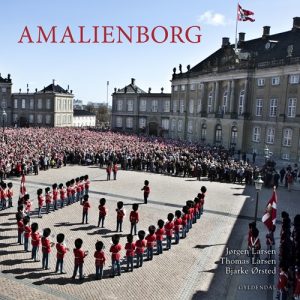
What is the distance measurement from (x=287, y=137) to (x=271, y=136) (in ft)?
8.87

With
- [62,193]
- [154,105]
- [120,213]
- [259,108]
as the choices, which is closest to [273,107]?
[259,108]

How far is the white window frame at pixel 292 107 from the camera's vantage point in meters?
40.8

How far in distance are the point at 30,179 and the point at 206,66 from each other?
36.7m

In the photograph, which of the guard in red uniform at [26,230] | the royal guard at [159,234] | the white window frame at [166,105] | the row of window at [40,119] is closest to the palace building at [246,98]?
the white window frame at [166,105]

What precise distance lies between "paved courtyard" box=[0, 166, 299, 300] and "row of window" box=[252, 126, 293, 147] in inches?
695

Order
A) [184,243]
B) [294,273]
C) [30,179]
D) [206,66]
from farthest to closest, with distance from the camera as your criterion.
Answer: [206,66] → [30,179] → [184,243] → [294,273]

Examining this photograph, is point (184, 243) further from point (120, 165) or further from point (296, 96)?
point (296, 96)

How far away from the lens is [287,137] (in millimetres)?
41531

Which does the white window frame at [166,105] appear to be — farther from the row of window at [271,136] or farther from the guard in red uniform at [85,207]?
the guard in red uniform at [85,207]

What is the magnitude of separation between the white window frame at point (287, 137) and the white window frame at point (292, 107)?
1.54 meters

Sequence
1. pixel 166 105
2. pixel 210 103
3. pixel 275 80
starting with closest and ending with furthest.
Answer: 1. pixel 275 80
2. pixel 210 103
3. pixel 166 105

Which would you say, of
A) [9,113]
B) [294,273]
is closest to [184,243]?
[294,273]

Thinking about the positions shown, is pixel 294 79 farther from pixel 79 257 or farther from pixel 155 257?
pixel 79 257

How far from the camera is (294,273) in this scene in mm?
10859
